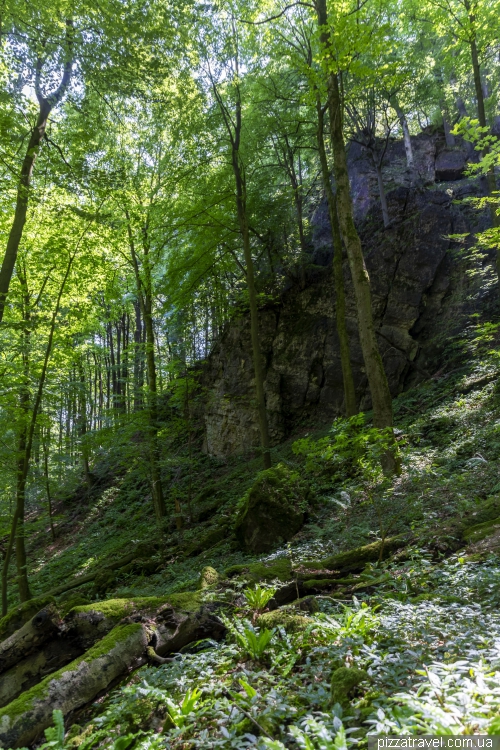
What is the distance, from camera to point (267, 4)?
413 inches

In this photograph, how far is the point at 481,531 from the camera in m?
4.64

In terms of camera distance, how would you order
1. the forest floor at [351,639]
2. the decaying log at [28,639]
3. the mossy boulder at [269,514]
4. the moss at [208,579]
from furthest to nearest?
the mossy boulder at [269,514] → the moss at [208,579] → the decaying log at [28,639] → the forest floor at [351,639]

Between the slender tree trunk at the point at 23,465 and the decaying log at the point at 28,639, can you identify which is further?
the slender tree trunk at the point at 23,465

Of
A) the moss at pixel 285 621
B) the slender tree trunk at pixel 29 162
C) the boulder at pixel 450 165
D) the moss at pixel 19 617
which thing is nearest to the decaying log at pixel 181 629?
the moss at pixel 285 621

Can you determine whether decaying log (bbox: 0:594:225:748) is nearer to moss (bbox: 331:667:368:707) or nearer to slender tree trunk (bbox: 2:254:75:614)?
moss (bbox: 331:667:368:707)

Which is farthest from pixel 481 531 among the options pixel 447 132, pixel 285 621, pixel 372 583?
pixel 447 132

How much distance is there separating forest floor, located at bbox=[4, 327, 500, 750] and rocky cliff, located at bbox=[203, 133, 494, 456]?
4.80m

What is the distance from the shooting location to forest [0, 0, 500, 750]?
2.80 metres

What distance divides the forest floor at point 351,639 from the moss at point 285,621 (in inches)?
0.7

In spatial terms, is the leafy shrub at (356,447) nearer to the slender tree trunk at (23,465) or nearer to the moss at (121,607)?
the moss at (121,607)

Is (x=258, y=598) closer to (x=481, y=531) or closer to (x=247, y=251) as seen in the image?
(x=481, y=531)

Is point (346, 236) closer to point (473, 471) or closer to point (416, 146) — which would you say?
point (473, 471)

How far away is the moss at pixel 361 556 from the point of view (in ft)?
16.6

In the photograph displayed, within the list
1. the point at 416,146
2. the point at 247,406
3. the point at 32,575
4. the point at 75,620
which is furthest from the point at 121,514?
the point at 416,146
